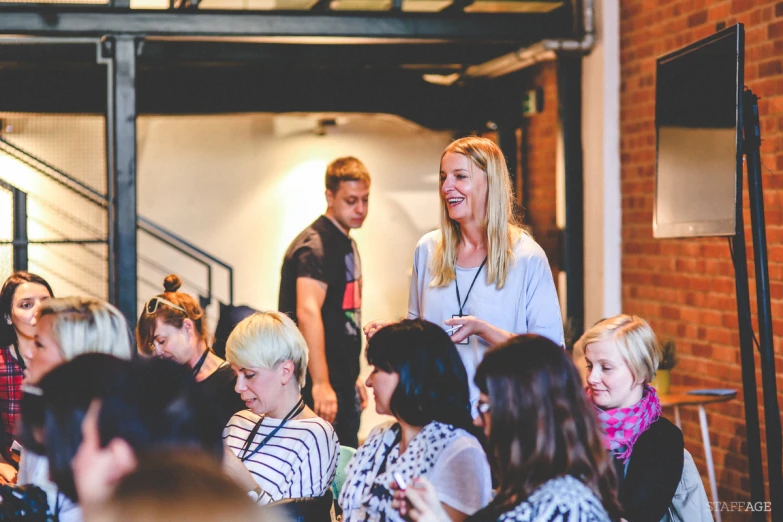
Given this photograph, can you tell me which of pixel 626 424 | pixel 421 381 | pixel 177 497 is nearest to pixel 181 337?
pixel 421 381

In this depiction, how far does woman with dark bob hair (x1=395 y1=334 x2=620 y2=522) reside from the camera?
6.00 feet

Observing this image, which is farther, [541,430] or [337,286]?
[337,286]

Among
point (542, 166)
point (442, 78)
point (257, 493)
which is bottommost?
point (257, 493)

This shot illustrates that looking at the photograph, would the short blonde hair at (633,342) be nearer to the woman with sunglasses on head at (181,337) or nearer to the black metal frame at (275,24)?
the woman with sunglasses on head at (181,337)

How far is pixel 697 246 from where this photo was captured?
4.54 meters

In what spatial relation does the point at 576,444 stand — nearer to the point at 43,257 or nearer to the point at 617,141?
the point at 617,141

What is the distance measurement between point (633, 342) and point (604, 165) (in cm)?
259

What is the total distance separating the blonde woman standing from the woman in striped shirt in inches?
17.8

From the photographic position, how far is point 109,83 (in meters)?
4.52

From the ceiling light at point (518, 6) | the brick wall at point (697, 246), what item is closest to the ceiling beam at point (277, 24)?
the ceiling light at point (518, 6)

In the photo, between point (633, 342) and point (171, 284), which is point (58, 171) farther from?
point (633, 342)

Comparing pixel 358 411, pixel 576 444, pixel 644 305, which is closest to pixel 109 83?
pixel 358 411

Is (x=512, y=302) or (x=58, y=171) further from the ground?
(x=58, y=171)

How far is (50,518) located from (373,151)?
5.67 meters
